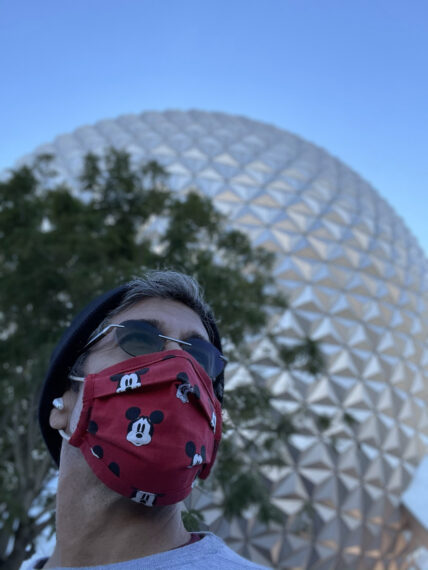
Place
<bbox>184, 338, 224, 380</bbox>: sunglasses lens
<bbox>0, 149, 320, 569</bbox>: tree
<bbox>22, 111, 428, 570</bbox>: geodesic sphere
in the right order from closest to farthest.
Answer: <bbox>184, 338, 224, 380</bbox>: sunglasses lens → <bbox>0, 149, 320, 569</bbox>: tree → <bbox>22, 111, 428, 570</bbox>: geodesic sphere

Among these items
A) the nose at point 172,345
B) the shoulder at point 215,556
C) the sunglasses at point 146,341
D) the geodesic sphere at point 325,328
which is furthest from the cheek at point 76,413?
the geodesic sphere at point 325,328

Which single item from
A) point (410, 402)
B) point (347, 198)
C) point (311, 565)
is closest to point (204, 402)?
point (311, 565)

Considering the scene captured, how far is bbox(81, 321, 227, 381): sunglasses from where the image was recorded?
2.08 metres

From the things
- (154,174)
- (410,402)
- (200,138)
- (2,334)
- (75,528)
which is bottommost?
(410,402)

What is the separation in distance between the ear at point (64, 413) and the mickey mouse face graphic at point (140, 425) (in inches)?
17.0

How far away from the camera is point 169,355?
1.98m

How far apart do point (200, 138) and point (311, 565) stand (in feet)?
44.1

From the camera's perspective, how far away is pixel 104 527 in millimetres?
1785

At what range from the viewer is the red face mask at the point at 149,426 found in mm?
1769

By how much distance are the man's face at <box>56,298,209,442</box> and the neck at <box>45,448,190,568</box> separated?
259mm

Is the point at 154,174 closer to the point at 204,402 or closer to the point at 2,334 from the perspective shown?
the point at 2,334

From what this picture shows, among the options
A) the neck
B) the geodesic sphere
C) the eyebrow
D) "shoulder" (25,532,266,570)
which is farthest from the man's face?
the geodesic sphere

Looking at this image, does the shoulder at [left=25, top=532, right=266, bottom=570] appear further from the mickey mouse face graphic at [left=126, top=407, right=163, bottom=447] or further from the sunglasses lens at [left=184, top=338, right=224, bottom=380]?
the sunglasses lens at [left=184, top=338, right=224, bottom=380]

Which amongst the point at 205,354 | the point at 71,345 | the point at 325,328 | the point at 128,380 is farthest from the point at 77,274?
the point at 325,328
